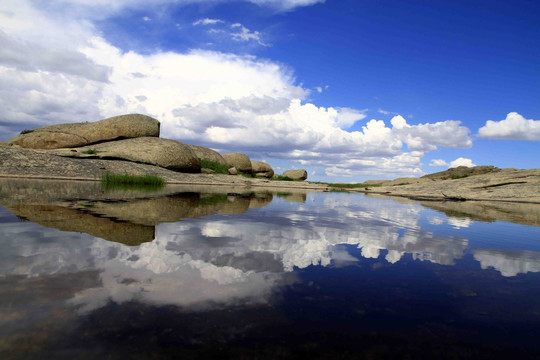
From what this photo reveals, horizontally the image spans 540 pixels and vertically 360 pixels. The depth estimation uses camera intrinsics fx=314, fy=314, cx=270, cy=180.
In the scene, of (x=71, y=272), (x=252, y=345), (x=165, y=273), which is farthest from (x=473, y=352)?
(x=71, y=272)

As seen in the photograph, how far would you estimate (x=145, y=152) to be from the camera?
77.2ft

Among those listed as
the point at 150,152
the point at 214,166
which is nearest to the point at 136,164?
the point at 150,152

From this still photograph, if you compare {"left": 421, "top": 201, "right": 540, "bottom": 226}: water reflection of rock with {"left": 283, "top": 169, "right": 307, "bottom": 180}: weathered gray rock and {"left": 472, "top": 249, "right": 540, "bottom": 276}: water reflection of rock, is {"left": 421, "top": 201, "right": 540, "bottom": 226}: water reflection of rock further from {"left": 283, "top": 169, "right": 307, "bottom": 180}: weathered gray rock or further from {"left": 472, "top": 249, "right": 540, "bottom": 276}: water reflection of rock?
{"left": 283, "top": 169, "right": 307, "bottom": 180}: weathered gray rock

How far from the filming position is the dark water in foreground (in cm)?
160

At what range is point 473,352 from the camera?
164 cm

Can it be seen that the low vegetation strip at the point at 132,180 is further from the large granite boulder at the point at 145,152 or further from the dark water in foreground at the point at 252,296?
the dark water in foreground at the point at 252,296

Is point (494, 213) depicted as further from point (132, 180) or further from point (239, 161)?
point (239, 161)

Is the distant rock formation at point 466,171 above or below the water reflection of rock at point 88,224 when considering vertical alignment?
above

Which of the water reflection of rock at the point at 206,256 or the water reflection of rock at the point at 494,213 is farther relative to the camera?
the water reflection of rock at the point at 494,213

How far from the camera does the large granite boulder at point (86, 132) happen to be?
23828 millimetres

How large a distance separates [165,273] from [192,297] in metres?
0.54

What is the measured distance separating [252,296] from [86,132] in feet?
88.7

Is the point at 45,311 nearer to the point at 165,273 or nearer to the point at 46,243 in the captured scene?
the point at 165,273

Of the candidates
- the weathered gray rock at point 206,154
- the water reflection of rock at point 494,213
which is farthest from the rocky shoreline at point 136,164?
the water reflection of rock at point 494,213
